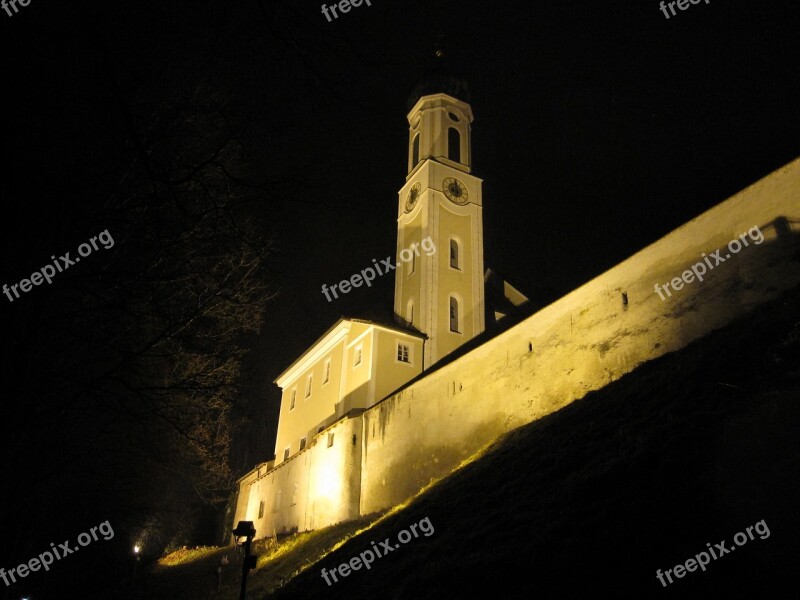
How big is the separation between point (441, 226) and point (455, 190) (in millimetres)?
2676

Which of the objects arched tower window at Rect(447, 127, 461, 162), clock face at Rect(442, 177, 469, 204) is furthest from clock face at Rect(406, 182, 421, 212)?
arched tower window at Rect(447, 127, 461, 162)

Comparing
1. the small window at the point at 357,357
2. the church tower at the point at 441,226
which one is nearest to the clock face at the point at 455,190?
the church tower at the point at 441,226

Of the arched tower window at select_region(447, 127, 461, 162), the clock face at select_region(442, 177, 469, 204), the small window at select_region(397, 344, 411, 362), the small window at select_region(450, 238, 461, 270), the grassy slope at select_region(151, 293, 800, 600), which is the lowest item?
the grassy slope at select_region(151, 293, 800, 600)

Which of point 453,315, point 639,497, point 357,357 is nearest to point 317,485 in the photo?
point 357,357

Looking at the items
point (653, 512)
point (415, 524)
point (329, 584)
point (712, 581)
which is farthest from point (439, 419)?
point (712, 581)

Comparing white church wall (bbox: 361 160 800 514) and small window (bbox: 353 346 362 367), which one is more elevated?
small window (bbox: 353 346 362 367)

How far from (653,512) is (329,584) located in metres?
6.89

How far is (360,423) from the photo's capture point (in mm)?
22375

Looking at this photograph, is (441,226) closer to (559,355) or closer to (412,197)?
(412,197)

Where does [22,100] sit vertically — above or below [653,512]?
above

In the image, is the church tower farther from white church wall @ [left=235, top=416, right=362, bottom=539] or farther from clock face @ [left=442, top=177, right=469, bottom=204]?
white church wall @ [left=235, top=416, right=362, bottom=539]

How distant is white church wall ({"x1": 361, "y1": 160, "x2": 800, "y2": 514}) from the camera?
1209cm

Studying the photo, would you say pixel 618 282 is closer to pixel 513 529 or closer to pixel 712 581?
pixel 513 529

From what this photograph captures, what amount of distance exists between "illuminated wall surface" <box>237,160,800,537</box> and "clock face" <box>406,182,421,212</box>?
13687 mm
